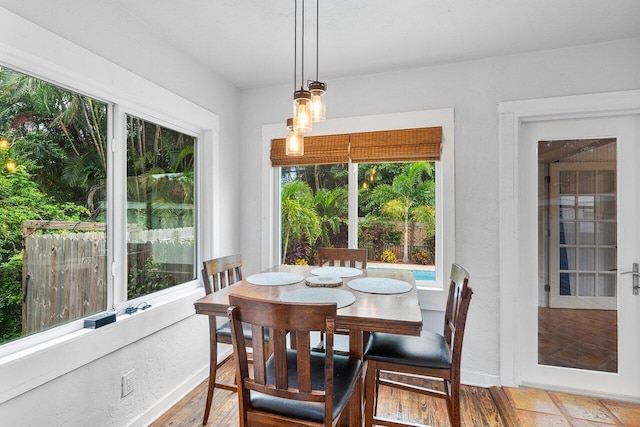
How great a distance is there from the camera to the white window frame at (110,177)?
145 centimetres

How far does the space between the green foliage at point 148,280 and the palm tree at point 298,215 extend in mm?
1119

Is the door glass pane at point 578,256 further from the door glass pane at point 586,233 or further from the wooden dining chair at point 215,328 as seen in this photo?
the wooden dining chair at point 215,328

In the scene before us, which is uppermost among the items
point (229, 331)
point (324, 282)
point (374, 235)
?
point (374, 235)

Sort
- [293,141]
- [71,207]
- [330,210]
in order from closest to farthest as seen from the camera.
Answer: [71,207], [293,141], [330,210]

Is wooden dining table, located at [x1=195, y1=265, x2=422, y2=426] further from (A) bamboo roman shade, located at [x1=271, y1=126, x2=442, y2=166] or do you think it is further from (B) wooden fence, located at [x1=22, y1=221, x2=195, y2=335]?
(A) bamboo roman shade, located at [x1=271, y1=126, x2=442, y2=166]

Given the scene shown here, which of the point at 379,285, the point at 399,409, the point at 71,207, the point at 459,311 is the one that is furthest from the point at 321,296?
the point at 71,207

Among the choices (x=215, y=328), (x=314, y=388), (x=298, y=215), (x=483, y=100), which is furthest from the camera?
(x=298, y=215)

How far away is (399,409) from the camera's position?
2256 millimetres

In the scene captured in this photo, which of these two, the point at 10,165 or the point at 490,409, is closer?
the point at 10,165

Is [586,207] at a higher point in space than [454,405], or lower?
higher

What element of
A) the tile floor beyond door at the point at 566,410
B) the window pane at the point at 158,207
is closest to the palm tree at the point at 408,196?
the tile floor beyond door at the point at 566,410

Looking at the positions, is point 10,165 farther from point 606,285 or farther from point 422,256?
point 606,285

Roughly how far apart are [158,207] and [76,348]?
1034 mm

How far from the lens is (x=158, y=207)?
94.8 inches
